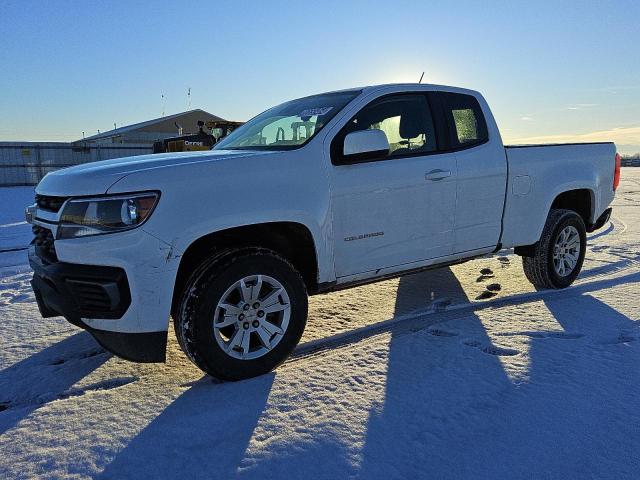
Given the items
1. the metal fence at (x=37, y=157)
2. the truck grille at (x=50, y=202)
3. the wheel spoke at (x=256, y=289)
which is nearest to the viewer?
the truck grille at (x=50, y=202)

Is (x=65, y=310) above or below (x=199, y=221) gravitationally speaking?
below

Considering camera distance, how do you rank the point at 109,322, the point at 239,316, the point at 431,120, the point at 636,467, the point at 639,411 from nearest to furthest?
the point at 636,467 < the point at 639,411 < the point at 109,322 < the point at 239,316 < the point at 431,120

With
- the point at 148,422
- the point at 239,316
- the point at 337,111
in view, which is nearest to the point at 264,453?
the point at 148,422

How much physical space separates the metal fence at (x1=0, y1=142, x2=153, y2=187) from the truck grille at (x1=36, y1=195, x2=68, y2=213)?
2334cm

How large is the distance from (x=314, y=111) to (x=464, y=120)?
4.45ft

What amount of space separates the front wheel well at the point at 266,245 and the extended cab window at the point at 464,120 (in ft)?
5.22

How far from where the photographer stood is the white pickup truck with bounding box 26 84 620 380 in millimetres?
2713

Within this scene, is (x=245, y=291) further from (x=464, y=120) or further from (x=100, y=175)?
(x=464, y=120)

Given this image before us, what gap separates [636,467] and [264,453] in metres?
1.58

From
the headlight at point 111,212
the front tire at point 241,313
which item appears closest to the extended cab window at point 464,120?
the front tire at point 241,313

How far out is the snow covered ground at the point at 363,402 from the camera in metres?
2.16

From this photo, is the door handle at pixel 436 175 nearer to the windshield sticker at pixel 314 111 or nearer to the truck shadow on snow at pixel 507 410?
the windshield sticker at pixel 314 111

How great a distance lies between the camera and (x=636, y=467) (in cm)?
208

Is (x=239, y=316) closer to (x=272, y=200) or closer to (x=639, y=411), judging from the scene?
(x=272, y=200)
